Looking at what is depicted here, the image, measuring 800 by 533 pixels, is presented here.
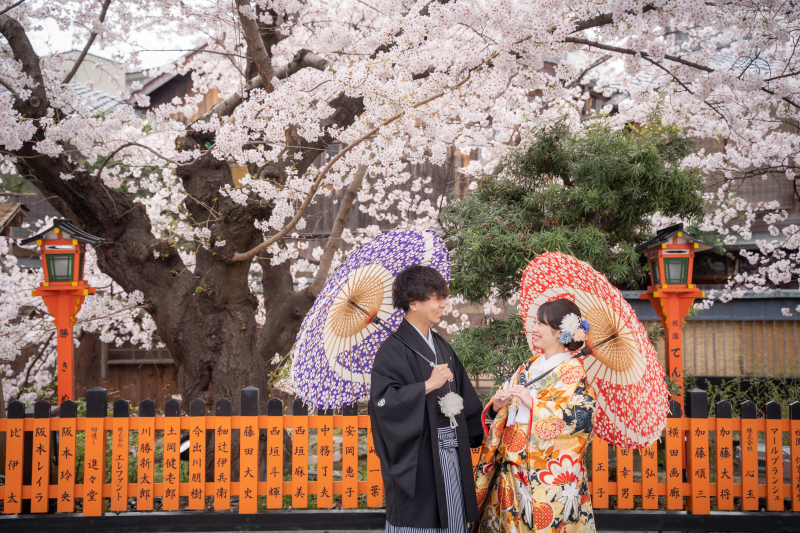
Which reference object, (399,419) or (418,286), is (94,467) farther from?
(418,286)

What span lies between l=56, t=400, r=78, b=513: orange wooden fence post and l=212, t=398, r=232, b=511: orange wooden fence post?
1.05 meters

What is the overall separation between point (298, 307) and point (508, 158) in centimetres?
317

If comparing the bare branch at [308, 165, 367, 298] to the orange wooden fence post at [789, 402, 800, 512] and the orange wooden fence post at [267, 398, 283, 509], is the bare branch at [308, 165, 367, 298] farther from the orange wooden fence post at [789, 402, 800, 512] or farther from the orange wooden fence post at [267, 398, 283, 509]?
the orange wooden fence post at [789, 402, 800, 512]

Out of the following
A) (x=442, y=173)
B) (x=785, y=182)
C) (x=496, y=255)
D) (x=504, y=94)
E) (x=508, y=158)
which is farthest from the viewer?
(x=442, y=173)

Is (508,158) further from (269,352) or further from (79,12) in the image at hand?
(79,12)

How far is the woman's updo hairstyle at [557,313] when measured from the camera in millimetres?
2617

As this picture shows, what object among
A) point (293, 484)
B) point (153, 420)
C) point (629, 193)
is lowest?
point (293, 484)

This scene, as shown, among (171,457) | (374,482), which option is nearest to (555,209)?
(374,482)

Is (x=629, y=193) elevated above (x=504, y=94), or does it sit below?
below

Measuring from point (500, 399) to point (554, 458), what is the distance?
36 centimetres

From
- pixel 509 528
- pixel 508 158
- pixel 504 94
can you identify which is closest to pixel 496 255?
pixel 508 158

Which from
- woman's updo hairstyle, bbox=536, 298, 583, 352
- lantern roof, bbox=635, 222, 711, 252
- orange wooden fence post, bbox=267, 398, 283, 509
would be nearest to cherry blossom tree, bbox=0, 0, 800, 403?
lantern roof, bbox=635, 222, 711, 252

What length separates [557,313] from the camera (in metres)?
2.62

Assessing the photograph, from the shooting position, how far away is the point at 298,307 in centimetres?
653
